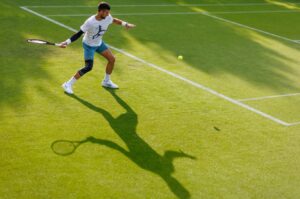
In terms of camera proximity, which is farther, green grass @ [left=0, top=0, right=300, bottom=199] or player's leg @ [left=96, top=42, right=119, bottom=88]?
player's leg @ [left=96, top=42, right=119, bottom=88]

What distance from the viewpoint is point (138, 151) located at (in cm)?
832

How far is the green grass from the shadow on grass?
2cm

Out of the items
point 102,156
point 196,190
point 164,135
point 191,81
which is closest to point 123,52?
point 191,81

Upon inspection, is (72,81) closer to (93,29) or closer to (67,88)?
(67,88)

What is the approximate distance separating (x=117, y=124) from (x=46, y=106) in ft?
5.11

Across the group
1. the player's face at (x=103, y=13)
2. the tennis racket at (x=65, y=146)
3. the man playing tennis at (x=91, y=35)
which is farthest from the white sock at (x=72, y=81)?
the tennis racket at (x=65, y=146)

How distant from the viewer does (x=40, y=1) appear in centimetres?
1983

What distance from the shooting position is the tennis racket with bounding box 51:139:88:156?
8055 millimetres

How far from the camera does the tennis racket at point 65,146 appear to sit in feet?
26.4

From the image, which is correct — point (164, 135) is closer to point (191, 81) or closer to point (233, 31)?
point (191, 81)

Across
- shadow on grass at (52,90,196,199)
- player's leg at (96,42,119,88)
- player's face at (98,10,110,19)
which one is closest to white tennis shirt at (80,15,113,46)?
player's face at (98,10,110,19)

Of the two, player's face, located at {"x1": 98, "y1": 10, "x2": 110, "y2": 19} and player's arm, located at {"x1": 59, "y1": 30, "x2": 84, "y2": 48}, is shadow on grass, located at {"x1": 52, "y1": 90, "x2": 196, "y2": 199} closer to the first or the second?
player's arm, located at {"x1": 59, "y1": 30, "x2": 84, "y2": 48}

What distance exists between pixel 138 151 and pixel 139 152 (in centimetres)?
4

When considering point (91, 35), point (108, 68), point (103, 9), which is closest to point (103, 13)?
point (103, 9)
